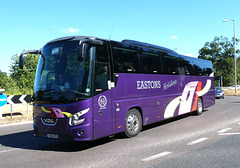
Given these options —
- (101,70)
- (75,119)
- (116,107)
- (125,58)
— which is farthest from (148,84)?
(75,119)

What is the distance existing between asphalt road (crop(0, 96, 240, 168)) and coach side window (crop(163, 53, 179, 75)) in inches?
109

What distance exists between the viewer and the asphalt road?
203 inches

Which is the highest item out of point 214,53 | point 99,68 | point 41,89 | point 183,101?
point 214,53

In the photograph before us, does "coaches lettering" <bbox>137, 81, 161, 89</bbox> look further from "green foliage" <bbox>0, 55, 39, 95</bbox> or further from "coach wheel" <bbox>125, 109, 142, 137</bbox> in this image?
"green foliage" <bbox>0, 55, 39, 95</bbox>

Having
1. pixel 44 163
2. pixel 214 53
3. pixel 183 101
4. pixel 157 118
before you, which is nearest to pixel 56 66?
pixel 44 163

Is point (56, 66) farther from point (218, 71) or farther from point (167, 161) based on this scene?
point (218, 71)

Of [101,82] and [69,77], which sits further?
[101,82]

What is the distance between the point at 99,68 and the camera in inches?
261

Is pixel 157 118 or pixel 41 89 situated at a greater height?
pixel 41 89

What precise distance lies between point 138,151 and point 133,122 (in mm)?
1873

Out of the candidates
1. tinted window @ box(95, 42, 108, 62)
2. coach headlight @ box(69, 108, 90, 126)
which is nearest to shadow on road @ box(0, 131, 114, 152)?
coach headlight @ box(69, 108, 90, 126)

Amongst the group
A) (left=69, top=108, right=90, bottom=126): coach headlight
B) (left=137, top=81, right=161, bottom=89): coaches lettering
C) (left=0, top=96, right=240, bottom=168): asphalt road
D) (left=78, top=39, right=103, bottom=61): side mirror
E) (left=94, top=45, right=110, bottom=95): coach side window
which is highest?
(left=78, top=39, right=103, bottom=61): side mirror

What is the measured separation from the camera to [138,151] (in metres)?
6.11

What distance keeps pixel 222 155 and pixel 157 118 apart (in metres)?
3.86
